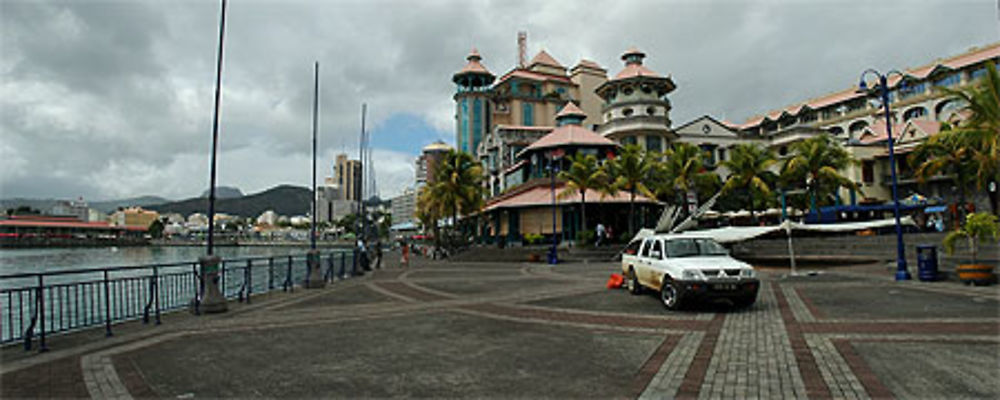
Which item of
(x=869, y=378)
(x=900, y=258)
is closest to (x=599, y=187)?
(x=900, y=258)

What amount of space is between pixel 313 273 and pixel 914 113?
66690mm

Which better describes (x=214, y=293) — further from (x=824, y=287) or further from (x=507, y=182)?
(x=507, y=182)

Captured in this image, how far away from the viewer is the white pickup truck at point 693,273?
1021cm

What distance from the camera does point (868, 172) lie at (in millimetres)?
47938

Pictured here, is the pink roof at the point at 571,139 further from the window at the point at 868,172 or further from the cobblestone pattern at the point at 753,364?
the cobblestone pattern at the point at 753,364

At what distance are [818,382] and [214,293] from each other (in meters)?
11.7

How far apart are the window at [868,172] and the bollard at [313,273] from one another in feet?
167

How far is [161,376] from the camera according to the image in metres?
6.12

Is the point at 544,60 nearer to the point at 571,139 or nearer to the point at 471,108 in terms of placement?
the point at 471,108

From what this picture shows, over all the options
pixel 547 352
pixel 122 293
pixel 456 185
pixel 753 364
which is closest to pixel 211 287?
pixel 122 293

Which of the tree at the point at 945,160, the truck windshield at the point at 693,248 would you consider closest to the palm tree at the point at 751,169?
the tree at the point at 945,160

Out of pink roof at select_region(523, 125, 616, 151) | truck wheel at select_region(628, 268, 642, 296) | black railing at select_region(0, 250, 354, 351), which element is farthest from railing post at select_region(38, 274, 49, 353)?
pink roof at select_region(523, 125, 616, 151)

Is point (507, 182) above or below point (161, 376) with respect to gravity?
above

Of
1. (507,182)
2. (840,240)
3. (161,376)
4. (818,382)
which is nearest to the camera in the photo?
(818,382)
